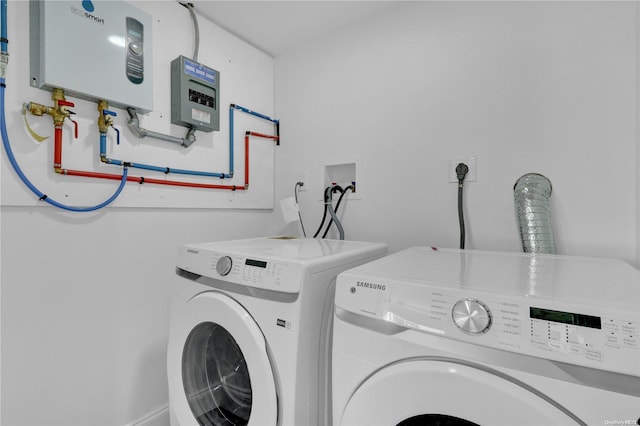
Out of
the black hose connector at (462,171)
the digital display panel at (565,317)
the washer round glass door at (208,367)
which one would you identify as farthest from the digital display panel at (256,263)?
the black hose connector at (462,171)

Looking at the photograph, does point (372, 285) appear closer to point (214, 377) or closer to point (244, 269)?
point (244, 269)

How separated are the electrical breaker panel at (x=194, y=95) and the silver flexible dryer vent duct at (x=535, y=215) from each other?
149 cm

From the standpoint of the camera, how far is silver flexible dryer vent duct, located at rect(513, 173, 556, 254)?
1.11 metres

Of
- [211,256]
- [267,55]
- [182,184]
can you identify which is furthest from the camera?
[267,55]

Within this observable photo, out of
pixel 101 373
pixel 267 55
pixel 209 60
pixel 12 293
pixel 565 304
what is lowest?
pixel 101 373

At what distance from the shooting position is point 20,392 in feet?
3.57

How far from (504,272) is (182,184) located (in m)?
1.47

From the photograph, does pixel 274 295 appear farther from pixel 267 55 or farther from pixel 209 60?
pixel 267 55

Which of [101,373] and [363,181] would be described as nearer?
[101,373]

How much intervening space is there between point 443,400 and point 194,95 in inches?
64.1

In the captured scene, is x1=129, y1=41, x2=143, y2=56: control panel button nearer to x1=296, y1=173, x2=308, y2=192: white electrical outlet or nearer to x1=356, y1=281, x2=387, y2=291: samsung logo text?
x1=296, y1=173, x2=308, y2=192: white electrical outlet

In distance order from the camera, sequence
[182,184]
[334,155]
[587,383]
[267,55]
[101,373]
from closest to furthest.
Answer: [587,383], [101,373], [182,184], [334,155], [267,55]

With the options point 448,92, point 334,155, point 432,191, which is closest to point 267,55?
point 334,155

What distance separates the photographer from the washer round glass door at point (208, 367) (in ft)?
3.25
